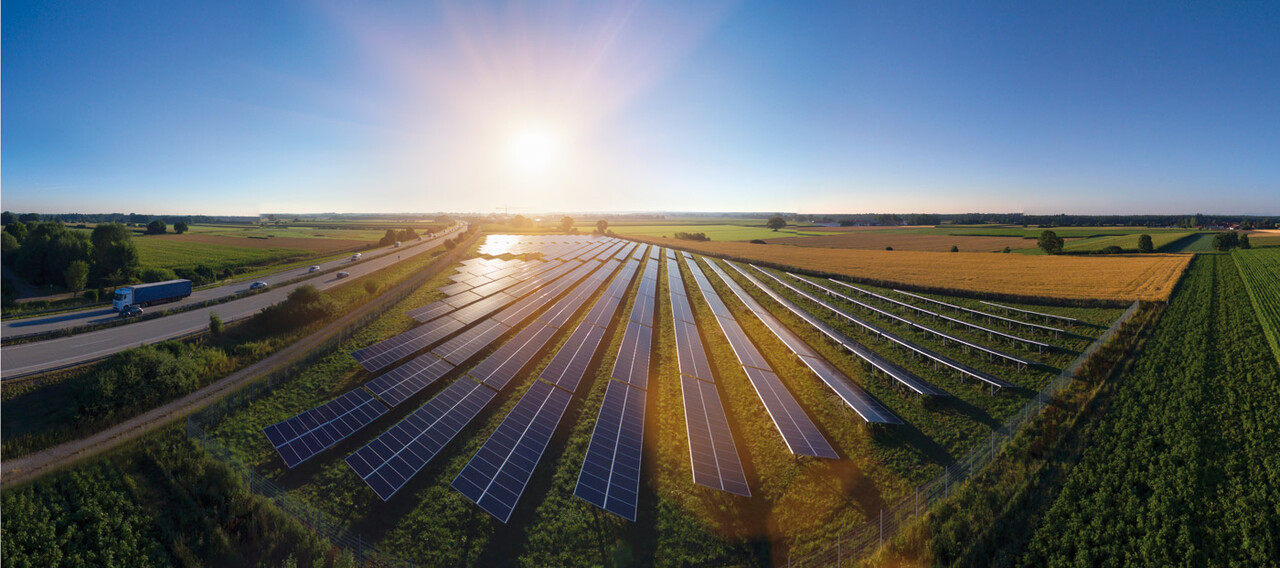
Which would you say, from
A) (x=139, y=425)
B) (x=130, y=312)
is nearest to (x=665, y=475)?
(x=139, y=425)

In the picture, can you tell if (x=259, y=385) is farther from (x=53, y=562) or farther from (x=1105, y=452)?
(x=1105, y=452)

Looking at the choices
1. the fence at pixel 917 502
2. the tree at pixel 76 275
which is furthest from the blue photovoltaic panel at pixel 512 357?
the tree at pixel 76 275

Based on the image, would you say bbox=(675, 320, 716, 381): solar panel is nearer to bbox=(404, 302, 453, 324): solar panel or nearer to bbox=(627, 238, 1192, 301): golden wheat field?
bbox=(404, 302, 453, 324): solar panel

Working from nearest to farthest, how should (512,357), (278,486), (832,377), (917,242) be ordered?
1. (278,486)
2. (832,377)
3. (512,357)
4. (917,242)

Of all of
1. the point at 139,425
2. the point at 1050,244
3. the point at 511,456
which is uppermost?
the point at 1050,244

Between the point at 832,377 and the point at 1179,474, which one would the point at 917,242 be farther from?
the point at 1179,474
